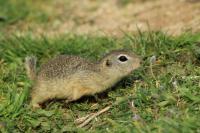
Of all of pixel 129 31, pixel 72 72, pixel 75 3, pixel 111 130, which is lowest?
pixel 111 130

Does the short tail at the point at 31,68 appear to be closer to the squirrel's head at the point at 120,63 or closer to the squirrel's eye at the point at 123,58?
the squirrel's head at the point at 120,63

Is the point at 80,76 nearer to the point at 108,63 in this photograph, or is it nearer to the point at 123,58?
the point at 108,63

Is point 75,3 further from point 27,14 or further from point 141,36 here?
point 141,36

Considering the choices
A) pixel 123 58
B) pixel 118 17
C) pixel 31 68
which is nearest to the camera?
pixel 123 58

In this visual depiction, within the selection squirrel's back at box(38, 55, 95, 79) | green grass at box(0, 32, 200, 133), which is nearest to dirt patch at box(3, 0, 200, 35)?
green grass at box(0, 32, 200, 133)

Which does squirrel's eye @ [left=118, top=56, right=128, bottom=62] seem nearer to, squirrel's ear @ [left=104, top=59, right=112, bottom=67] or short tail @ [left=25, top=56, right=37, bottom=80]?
squirrel's ear @ [left=104, top=59, right=112, bottom=67]

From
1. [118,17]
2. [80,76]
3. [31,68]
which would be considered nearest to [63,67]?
[80,76]

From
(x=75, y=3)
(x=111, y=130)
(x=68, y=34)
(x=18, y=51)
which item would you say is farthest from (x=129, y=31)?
(x=111, y=130)
